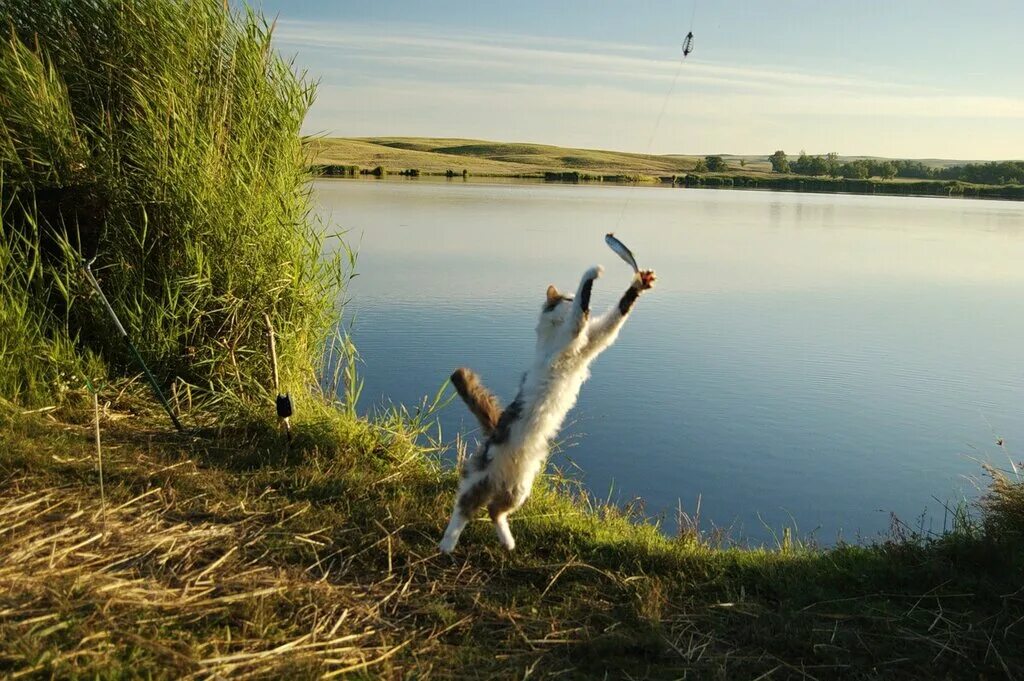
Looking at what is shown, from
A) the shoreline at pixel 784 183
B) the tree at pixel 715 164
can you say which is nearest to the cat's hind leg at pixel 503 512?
the shoreline at pixel 784 183

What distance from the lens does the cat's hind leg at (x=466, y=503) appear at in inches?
169

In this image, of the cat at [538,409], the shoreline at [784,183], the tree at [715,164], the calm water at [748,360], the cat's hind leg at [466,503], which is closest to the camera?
the cat at [538,409]

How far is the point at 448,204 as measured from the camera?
3453 centimetres

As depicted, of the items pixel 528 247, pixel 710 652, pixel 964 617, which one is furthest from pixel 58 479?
pixel 528 247

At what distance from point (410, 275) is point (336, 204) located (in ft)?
46.7

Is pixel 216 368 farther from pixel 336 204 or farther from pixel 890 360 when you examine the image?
pixel 336 204

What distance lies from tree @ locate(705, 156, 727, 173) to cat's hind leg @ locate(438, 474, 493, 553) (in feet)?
290

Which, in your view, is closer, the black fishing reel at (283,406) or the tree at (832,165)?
the black fishing reel at (283,406)

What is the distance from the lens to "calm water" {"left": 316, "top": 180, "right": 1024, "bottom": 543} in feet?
26.1

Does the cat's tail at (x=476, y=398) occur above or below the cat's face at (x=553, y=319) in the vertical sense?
below

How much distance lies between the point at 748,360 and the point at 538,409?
8.30m

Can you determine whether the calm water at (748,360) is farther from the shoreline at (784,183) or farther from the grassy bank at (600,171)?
the shoreline at (784,183)

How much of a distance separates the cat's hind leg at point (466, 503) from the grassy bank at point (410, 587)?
12 centimetres

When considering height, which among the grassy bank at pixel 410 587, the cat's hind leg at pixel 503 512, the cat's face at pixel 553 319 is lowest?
the grassy bank at pixel 410 587
